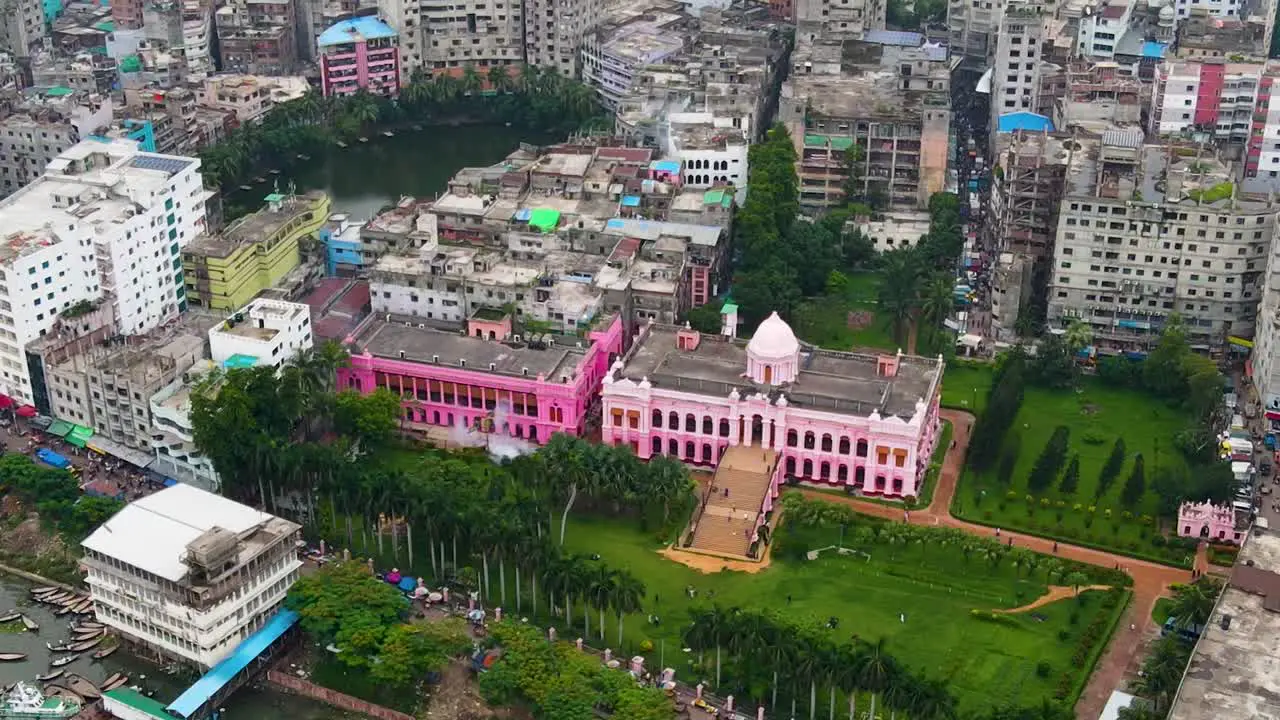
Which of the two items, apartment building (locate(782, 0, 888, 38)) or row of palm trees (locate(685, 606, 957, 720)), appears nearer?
row of palm trees (locate(685, 606, 957, 720))

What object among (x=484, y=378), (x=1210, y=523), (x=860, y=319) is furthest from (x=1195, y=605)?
(x=484, y=378)

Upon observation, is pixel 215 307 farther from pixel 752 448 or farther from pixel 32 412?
pixel 752 448

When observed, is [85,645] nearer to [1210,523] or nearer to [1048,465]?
[1048,465]

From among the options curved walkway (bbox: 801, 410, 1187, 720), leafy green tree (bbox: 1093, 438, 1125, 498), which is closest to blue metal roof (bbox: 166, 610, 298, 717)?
curved walkway (bbox: 801, 410, 1187, 720)

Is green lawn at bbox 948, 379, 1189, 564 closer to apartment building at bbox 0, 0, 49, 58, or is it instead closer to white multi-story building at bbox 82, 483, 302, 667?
white multi-story building at bbox 82, 483, 302, 667

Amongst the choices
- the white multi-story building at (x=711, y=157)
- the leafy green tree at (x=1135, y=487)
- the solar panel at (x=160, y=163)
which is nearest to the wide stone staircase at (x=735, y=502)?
the leafy green tree at (x=1135, y=487)

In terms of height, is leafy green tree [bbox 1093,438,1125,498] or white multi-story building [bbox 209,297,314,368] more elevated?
white multi-story building [bbox 209,297,314,368]
